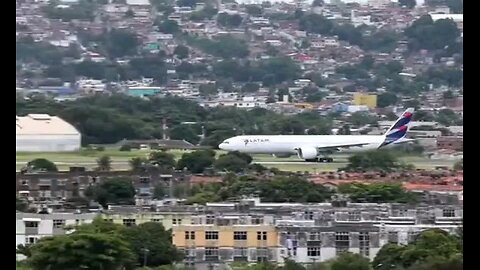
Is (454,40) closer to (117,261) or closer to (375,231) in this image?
(375,231)

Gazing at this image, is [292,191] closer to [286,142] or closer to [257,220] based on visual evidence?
[257,220]

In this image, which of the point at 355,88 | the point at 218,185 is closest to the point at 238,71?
the point at 355,88

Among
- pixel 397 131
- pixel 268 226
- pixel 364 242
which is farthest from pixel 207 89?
pixel 364 242

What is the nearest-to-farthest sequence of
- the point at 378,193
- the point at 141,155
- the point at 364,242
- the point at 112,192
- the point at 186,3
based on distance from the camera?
the point at 364,242 < the point at 112,192 < the point at 378,193 < the point at 141,155 < the point at 186,3

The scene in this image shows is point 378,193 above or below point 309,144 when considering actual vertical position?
below

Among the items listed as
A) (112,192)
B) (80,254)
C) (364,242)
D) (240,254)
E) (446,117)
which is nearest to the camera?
(80,254)

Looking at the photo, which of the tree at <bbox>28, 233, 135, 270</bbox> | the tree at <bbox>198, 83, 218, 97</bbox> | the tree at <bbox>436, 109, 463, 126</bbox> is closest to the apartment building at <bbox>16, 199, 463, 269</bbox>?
the tree at <bbox>28, 233, 135, 270</bbox>

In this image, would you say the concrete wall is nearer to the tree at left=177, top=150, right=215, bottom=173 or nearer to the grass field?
the grass field
